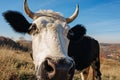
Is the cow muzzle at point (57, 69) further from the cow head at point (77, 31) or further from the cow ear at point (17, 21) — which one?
the cow head at point (77, 31)

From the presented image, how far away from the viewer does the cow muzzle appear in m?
6.45

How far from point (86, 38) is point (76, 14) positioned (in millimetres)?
5538

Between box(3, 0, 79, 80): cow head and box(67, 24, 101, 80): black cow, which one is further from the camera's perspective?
box(67, 24, 101, 80): black cow

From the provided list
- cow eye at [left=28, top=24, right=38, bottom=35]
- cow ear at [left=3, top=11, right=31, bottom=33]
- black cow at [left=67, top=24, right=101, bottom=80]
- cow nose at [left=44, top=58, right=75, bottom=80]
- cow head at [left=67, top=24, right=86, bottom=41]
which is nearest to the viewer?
cow nose at [left=44, top=58, right=75, bottom=80]

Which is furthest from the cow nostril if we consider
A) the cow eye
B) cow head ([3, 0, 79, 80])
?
the cow eye

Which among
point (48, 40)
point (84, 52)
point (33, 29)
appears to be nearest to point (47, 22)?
point (33, 29)

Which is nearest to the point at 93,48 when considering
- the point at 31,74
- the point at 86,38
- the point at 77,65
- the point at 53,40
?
the point at 86,38

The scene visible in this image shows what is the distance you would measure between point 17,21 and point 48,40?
1999 mm

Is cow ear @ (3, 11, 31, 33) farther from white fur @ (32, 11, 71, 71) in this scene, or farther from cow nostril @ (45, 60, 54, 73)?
cow nostril @ (45, 60, 54, 73)

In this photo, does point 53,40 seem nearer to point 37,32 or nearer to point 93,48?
point 37,32

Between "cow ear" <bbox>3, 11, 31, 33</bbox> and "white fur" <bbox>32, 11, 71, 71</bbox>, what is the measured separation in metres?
0.60

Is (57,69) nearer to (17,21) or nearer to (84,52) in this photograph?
(17,21)

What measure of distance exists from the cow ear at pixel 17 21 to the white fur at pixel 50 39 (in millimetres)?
604

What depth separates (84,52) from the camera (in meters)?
14.2
